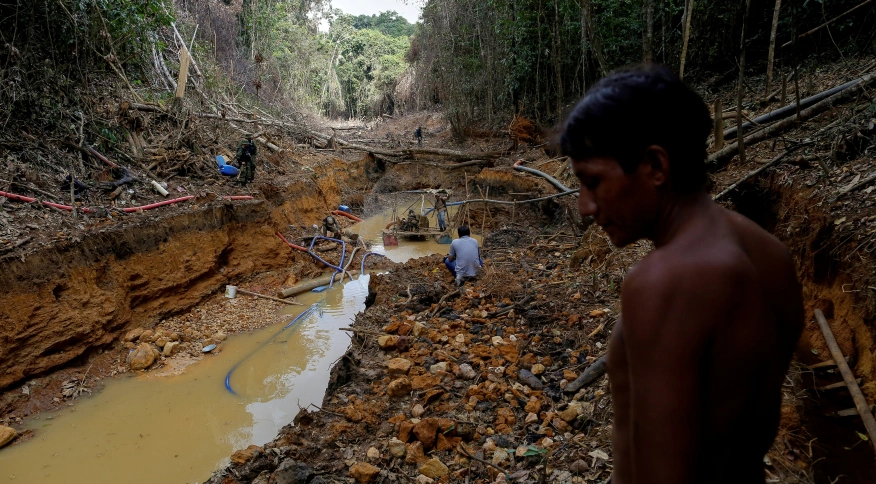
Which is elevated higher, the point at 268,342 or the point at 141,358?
the point at 141,358

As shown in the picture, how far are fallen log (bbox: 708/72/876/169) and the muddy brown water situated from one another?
17.7ft

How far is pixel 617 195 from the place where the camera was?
2.77 feet

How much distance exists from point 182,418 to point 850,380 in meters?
5.94

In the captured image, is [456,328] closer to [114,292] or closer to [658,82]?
[658,82]

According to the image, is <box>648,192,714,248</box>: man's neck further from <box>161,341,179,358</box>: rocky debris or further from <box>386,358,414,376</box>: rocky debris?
<box>161,341,179,358</box>: rocky debris

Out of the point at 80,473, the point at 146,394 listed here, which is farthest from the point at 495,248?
the point at 80,473

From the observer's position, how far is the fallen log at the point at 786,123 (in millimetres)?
4352

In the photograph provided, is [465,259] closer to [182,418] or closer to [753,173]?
[753,173]

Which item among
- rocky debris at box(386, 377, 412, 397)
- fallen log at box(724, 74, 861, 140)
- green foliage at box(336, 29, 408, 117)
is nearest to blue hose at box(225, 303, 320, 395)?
rocky debris at box(386, 377, 412, 397)

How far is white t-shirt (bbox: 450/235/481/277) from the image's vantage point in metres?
6.14

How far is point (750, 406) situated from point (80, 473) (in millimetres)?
5742

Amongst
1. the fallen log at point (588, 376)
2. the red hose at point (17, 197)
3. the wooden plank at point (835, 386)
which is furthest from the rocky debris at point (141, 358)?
the wooden plank at point (835, 386)

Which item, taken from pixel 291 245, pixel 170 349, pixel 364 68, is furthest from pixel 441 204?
pixel 364 68

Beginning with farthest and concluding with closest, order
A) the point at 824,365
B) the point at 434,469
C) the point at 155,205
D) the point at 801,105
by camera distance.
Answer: the point at 155,205 < the point at 801,105 < the point at 434,469 < the point at 824,365
